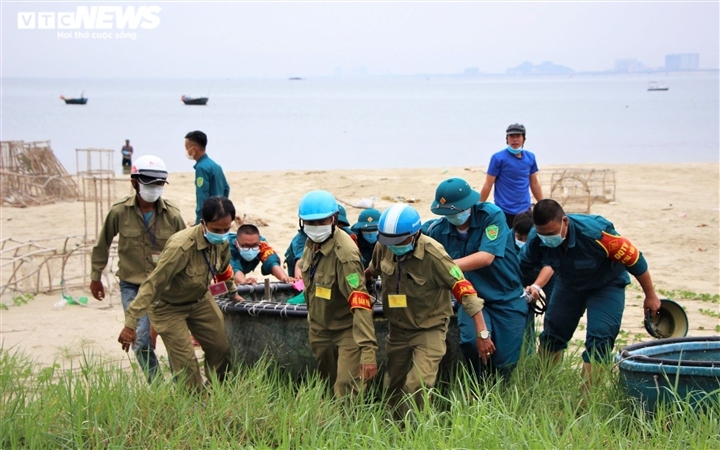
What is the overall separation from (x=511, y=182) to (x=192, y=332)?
14.0 feet

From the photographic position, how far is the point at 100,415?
4.78m

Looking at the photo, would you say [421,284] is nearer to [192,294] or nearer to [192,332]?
[192,294]

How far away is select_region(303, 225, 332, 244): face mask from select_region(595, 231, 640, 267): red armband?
69.0 inches

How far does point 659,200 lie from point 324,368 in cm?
1339

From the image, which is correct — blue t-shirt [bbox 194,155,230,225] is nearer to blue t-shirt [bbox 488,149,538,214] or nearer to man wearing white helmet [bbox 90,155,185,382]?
man wearing white helmet [bbox 90,155,185,382]

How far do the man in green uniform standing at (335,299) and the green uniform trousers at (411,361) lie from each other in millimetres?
250

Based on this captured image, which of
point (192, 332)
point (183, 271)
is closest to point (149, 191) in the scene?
point (183, 271)

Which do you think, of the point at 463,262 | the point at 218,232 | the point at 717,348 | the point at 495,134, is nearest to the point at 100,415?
the point at 218,232

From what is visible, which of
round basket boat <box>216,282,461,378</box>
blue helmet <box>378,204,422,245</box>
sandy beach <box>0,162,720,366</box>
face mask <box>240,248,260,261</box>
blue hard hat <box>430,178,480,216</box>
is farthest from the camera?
sandy beach <box>0,162,720,366</box>

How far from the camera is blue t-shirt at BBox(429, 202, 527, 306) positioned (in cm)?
581

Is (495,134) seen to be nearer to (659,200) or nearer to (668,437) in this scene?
(659,200)

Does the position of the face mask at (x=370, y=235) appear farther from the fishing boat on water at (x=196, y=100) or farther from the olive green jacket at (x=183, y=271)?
the fishing boat on water at (x=196, y=100)

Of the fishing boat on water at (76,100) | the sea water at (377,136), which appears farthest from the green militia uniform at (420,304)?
the fishing boat on water at (76,100)

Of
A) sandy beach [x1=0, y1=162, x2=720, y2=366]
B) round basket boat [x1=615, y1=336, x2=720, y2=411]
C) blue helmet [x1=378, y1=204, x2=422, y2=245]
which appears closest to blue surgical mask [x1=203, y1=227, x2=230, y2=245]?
blue helmet [x1=378, y1=204, x2=422, y2=245]
